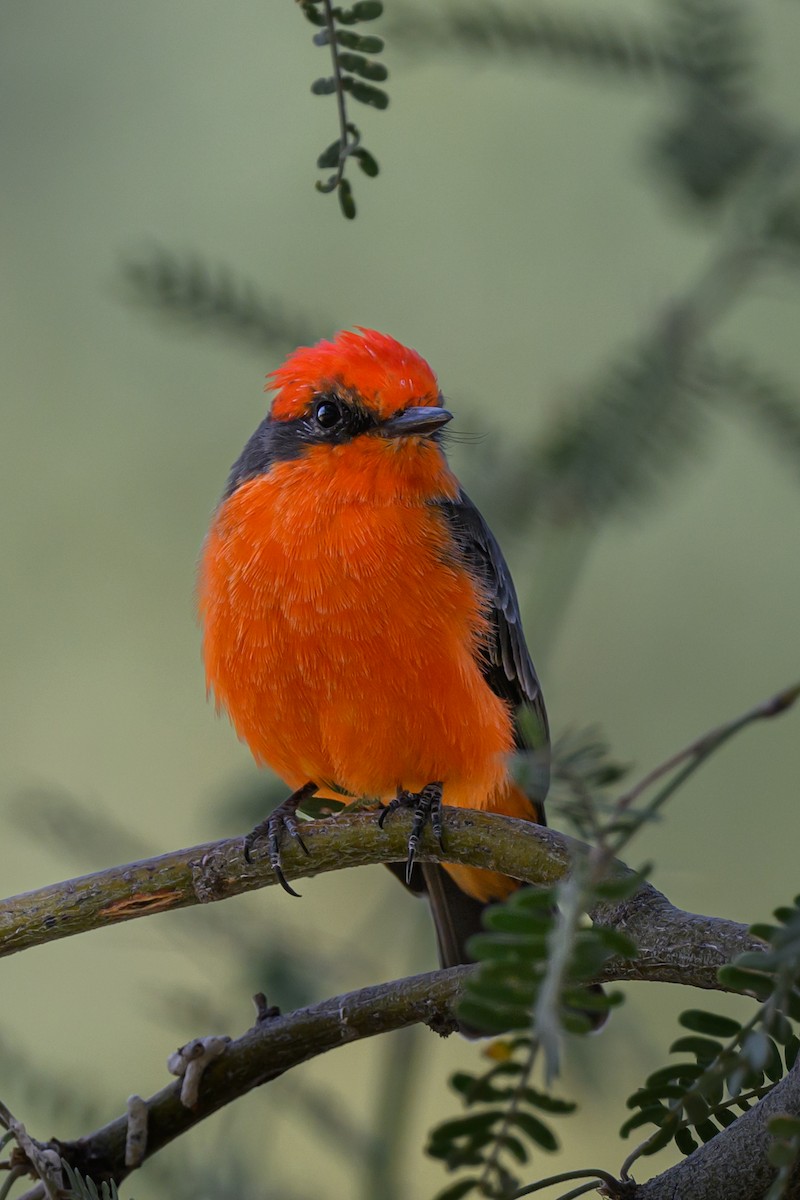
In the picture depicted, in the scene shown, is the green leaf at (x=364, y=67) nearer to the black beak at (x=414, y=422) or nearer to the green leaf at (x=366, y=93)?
the green leaf at (x=366, y=93)

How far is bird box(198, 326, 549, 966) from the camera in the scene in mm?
3922

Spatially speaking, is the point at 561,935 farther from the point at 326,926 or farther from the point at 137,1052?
the point at 137,1052

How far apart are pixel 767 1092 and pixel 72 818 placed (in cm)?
219

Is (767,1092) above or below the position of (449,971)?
below

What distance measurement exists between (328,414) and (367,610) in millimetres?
833

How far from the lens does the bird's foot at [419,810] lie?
111 inches

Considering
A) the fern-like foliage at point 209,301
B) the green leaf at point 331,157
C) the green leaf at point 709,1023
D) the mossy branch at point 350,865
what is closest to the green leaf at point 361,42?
the green leaf at point 331,157

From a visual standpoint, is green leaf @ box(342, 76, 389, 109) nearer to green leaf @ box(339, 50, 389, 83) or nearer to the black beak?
green leaf @ box(339, 50, 389, 83)

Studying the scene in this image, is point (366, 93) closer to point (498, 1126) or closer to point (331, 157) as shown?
point (331, 157)

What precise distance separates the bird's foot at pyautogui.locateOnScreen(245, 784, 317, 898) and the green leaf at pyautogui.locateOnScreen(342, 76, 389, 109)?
1.49m

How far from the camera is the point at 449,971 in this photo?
214 cm

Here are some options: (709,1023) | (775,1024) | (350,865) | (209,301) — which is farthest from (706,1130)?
(209,301)

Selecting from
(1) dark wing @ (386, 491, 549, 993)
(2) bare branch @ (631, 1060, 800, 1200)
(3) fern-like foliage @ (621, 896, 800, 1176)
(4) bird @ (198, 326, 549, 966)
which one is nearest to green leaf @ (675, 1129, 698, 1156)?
(3) fern-like foliage @ (621, 896, 800, 1176)

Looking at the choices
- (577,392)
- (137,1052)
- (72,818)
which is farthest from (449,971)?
(137,1052)
